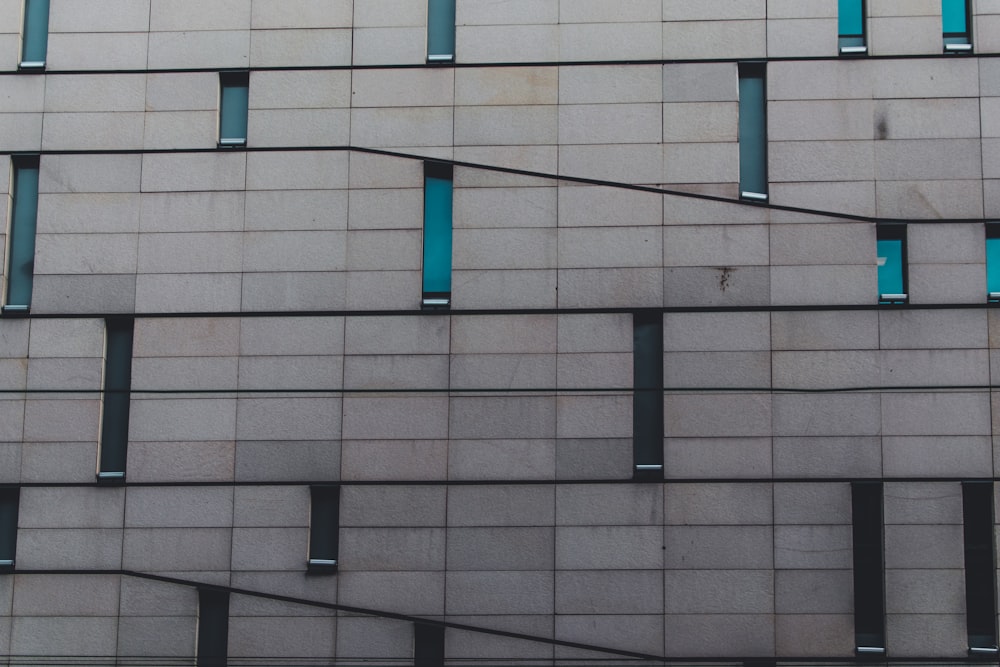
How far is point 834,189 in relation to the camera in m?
14.8

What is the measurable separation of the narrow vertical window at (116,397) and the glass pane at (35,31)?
199 inches

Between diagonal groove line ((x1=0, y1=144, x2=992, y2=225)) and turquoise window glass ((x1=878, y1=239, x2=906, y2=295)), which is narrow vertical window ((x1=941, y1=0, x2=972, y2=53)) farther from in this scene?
turquoise window glass ((x1=878, y1=239, x2=906, y2=295))

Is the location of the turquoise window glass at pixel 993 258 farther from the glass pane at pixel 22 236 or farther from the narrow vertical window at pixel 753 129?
the glass pane at pixel 22 236

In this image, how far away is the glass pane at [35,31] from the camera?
15.8 metres

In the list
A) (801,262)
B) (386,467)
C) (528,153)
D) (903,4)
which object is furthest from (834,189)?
(386,467)

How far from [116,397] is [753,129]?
1181 centimetres

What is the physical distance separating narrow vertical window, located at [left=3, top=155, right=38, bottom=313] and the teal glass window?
1.87 m

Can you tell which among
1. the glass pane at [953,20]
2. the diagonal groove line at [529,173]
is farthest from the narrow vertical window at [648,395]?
the glass pane at [953,20]

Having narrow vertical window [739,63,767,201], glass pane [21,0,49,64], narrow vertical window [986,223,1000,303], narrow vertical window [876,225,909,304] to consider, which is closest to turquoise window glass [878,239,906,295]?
narrow vertical window [876,225,909,304]

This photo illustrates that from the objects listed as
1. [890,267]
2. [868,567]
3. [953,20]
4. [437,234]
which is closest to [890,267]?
[890,267]

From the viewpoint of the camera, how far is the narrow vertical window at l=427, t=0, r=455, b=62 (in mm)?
15594

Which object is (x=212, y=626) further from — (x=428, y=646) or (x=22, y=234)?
(x=22, y=234)

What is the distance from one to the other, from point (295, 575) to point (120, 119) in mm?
8412

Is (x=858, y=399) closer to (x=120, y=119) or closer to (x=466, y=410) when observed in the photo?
(x=466, y=410)
